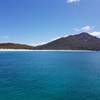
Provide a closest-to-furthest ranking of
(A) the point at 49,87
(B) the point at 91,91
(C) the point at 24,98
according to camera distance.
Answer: (C) the point at 24,98, (B) the point at 91,91, (A) the point at 49,87

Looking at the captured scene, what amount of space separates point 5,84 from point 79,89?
38.0ft

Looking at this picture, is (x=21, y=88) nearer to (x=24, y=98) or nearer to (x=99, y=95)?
(x=24, y=98)

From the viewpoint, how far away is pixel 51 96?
20547 mm

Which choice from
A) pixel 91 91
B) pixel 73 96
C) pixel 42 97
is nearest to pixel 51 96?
pixel 42 97

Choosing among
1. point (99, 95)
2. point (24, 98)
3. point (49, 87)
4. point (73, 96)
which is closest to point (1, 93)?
point (24, 98)

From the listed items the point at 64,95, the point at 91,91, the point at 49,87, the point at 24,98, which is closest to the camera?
the point at 24,98

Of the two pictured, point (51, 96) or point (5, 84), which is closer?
point (51, 96)

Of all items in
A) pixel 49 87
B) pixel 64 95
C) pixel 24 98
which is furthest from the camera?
pixel 49 87

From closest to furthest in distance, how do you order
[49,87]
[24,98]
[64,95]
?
1. [24,98]
2. [64,95]
3. [49,87]

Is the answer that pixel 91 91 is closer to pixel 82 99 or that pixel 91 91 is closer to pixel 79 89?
pixel 79 89

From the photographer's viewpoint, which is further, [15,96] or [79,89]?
[79,89]

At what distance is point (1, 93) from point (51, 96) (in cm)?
660

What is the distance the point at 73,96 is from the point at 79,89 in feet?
11.9

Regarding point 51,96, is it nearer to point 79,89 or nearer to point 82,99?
point 82,99
